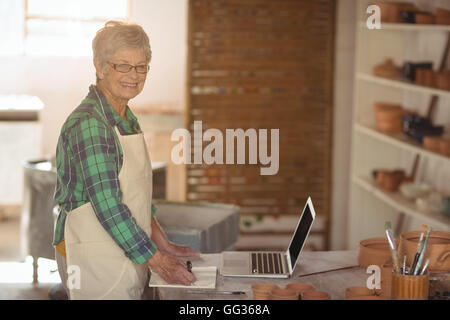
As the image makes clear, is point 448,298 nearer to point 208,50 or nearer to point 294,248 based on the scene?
point 294,248

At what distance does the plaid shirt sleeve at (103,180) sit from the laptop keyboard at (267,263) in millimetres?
418

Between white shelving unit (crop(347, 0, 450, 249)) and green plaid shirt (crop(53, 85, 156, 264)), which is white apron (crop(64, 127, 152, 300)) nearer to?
green plaid shirt (crop(53, 85, 156, 264))

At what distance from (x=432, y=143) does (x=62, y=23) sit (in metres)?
3.86

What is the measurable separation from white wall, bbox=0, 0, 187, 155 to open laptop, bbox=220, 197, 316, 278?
410cm

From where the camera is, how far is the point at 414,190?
429 centimetres

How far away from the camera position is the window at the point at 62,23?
647 cm

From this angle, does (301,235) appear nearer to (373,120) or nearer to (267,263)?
(267,263)

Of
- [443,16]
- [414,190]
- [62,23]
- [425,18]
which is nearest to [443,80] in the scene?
[443,16]

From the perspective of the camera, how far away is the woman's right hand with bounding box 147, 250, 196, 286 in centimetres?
198

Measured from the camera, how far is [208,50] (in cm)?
517

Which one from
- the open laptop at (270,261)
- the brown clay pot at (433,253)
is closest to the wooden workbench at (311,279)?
the open laptop at (270,261)

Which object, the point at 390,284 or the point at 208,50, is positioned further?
the point at 208,50

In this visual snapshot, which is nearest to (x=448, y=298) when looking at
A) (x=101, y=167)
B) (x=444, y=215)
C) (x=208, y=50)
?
(x=101, y=167)

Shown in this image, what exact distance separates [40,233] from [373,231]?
2.29m
